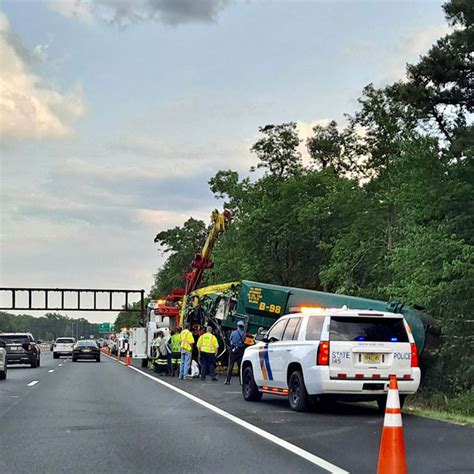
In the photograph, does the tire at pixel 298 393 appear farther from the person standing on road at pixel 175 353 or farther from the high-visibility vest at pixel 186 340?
the person standing on road at pixel 175 353

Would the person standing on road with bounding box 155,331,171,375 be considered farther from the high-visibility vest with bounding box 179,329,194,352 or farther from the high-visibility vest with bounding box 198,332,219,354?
the high-visibility vest with bounding box 198,332,219,354

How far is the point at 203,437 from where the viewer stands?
11695 millimetres

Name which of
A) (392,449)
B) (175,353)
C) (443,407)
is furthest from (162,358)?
(392,449)

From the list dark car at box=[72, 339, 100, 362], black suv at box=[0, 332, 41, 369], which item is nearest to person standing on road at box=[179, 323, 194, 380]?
black suv at box=[0, 332, 41, 369]

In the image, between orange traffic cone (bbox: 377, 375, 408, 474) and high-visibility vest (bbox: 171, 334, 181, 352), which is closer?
orange traffic cone (bbox: 377, 375, 408, 474)

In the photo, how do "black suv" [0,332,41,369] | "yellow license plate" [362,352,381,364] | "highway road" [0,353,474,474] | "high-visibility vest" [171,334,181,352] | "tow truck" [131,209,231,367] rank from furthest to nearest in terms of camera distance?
"black suv" [0,332,41,369], "tow truck" [131,209,231,367], "high-visibility vest" [171,334,181,352], "yellow license plate" [362,352,381,364], "highway road" [0,353,474,474]

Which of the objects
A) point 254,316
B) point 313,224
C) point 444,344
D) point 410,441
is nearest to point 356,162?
point 313,224

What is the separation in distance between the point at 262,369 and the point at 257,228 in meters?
37.5

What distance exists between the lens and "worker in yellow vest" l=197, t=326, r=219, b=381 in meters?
25.5

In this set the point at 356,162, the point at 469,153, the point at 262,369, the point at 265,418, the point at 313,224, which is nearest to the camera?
the point at 265,418

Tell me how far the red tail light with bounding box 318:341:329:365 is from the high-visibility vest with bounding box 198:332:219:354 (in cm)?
1105

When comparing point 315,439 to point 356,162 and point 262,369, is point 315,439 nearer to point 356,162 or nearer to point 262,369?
point 262,369

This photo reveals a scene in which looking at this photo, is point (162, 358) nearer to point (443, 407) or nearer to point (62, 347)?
point (443, 407)

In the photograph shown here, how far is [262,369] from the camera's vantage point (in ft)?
56.0
